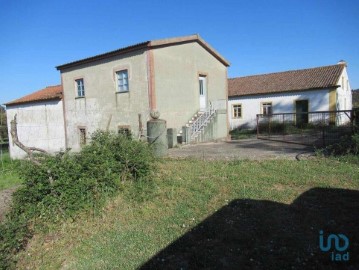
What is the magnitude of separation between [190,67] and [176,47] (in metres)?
1.46

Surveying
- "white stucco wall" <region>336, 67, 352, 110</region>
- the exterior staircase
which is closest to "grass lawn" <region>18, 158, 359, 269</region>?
the exterior staircase

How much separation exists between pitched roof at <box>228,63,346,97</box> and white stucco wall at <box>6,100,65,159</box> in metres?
14.8

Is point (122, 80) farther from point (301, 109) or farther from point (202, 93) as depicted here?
point (301, 109)

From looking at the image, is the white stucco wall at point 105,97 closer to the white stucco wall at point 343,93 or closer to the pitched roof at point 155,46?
the pitched roof at point 155,46


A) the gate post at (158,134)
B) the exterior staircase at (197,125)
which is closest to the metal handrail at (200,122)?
the exterior staircase at (197,125)

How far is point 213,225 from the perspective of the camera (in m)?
4.36

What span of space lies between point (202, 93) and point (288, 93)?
10.0 meters

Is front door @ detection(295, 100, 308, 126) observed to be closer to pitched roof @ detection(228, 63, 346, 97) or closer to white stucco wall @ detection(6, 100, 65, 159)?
pitched roof @ detection(228, 63, 346, 97)

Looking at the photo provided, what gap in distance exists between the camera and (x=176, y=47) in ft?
45.1

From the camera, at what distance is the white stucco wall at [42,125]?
17.6 metres

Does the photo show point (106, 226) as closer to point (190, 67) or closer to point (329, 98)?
point (190, 67)

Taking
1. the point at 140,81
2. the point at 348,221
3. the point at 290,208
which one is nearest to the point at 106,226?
the point at 290,208

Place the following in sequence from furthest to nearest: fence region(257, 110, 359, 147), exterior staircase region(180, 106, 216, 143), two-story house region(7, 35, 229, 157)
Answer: fence region(257, 110, 359, 147), exterior staircase region(180, 106, 216, 143), two-story house region(7, 35, 229, 157)

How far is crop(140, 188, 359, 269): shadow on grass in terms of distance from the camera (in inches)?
132
